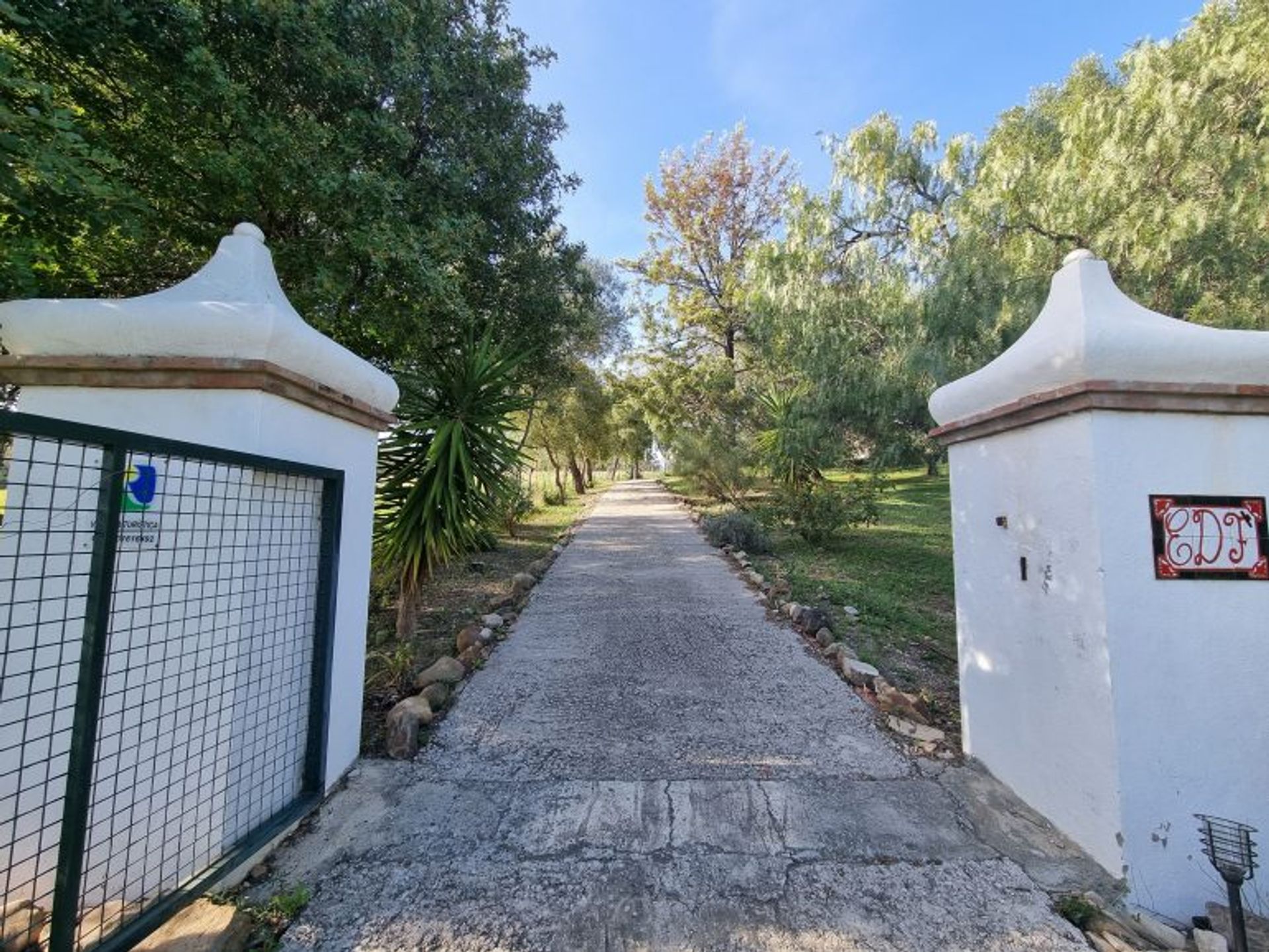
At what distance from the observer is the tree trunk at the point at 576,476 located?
76.2 ft

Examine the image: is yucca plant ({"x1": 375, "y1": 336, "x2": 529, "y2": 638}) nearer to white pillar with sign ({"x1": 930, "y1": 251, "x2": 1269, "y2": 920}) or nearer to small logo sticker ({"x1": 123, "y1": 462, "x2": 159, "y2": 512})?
small logo sticker ({"x1": 123, "y1": 462, "x2": 159, "y2": 512})

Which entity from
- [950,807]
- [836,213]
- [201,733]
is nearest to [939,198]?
[836,213]

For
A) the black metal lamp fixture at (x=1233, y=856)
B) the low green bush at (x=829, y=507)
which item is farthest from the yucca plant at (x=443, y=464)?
the low green bush at (x=829, y=507)

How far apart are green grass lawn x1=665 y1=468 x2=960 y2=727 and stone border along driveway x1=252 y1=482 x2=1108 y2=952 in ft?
3.12

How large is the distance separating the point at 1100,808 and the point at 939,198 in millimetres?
8913

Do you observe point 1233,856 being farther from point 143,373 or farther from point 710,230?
point 710,230

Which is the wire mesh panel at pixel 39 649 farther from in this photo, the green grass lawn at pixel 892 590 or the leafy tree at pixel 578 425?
the leafy tree at pixel 578 425

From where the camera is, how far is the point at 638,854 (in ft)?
8.18

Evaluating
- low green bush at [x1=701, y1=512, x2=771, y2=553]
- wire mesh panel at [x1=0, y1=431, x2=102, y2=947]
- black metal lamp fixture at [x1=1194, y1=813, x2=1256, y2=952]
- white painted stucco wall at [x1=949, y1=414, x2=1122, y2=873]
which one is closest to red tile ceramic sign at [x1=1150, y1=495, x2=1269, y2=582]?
white painted stucco wall at [x1=949, y1=414, x2=1122, y2=873]

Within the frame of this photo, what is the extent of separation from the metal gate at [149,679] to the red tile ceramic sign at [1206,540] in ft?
12.8

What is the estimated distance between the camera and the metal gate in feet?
6.78

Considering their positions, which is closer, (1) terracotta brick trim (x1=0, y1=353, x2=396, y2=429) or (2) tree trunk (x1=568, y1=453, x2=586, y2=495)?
(1) terracotta brick trim (x1=0, y1=353, x2=396, y2=429)

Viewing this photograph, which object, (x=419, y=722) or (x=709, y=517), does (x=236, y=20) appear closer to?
(x=419, y=722)

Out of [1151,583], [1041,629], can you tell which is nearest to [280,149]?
[1041,629]
